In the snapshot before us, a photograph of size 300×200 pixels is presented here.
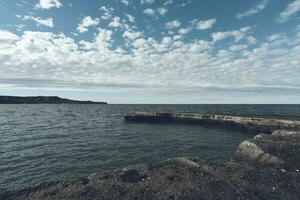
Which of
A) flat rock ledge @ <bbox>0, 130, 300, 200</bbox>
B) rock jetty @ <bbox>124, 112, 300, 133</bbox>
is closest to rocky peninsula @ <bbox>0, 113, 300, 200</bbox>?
flat rock ledge @ <bbox>0, 130, 300, 200</bbox>

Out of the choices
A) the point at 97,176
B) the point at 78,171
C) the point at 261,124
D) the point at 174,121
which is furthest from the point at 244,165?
the point at 174,121

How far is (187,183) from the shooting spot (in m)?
8.76

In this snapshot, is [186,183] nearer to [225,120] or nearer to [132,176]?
[132,176]

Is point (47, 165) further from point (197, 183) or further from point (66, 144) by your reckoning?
point (197, 183)

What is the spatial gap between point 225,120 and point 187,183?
38175mm

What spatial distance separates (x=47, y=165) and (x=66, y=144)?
836 centimetres

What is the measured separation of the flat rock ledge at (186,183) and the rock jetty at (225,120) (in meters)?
24.8

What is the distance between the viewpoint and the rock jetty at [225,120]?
108ft

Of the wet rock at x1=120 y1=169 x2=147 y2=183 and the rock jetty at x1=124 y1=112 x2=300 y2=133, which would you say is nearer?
the wet rock at x1=120 y1=169 x2=147 y2=183

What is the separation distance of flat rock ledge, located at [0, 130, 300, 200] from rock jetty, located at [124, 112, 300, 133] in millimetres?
24832

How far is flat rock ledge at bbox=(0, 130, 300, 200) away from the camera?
7824mm

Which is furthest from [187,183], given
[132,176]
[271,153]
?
[271,153]

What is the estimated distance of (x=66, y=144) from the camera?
23703 millimetres

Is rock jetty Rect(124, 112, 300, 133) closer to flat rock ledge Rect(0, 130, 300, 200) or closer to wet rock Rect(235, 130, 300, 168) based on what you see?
wet rock Rect(235, 130, 300, 168)
